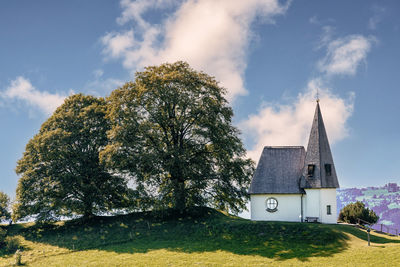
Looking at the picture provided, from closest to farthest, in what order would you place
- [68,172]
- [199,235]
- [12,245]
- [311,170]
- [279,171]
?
1. [199,235]
2. [12,245]
3. [311,170]
4. [279,171]
5. [68,172]

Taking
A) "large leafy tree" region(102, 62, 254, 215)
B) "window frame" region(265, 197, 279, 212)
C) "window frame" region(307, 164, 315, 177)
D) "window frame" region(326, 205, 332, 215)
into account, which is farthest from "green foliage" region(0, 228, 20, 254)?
"window frame" region(326, 205, 332, 215)

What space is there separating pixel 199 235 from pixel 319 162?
14871mm

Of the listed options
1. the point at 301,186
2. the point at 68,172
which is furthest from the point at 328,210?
the point at 68,172

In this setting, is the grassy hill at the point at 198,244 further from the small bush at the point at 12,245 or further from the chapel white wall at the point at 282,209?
the chapel white wall at the point at 282,209

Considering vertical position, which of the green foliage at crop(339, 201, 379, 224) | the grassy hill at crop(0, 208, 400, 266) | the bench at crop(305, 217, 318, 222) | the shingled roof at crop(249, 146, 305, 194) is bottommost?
the grassy hill at crop(0, 208, 400, 266)

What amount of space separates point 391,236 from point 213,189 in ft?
59.3

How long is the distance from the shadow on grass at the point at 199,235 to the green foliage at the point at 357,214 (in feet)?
30.5

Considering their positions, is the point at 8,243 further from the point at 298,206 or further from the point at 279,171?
the point at 298,206

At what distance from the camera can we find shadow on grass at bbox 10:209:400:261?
95.7 feet

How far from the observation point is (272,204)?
126ft

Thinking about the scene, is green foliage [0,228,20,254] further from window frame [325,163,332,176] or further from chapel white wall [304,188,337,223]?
window frame [325,163,332,176]

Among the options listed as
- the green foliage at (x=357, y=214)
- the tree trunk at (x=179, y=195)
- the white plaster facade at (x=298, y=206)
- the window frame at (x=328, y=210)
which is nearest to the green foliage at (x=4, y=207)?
the tree trunk at (x=179, y=195)

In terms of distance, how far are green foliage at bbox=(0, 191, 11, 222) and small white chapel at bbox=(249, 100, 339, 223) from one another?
28.7 meters

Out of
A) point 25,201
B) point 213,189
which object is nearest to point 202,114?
point 213,189
